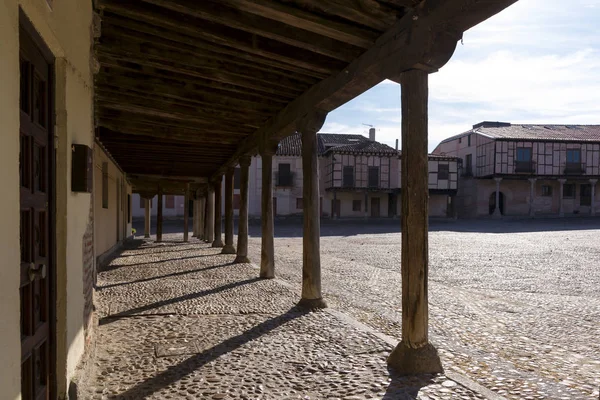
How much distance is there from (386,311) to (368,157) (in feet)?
102

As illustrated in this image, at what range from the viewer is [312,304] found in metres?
5.99

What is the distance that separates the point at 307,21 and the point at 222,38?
33.4 inches

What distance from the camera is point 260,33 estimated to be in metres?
4.18

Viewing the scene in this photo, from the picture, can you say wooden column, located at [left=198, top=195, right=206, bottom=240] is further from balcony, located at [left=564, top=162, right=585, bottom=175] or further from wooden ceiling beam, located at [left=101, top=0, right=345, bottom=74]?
balcony, located at [left=564, top=162, right=585, bottom=175]

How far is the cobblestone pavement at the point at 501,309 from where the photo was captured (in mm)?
3807

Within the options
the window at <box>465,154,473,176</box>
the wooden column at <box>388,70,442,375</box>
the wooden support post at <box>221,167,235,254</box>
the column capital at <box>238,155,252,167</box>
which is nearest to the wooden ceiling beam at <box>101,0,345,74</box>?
the wooden column at <box>388,70,442,375</box>

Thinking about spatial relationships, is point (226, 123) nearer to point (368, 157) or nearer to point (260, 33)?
point (260, 33)

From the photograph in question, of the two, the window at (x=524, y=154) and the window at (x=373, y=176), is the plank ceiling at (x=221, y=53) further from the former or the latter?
the window at (x=524, y=154)

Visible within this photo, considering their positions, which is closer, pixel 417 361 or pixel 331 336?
pixel 417 361

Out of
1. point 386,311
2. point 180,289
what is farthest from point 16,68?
point 180,289

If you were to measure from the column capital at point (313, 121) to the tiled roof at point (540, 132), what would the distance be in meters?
32.8

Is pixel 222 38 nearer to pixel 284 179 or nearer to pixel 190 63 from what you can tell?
pixel 190 63

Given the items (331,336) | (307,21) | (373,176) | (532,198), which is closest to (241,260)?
(331,336)

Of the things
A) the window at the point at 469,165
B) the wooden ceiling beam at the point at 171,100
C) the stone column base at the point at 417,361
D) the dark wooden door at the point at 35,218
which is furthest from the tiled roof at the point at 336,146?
the dark wooden door at the point at 35,218
